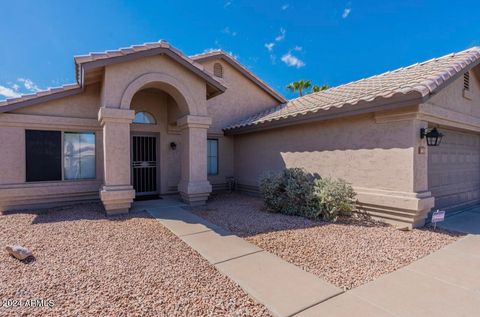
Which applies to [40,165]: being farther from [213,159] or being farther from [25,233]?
[213,159]

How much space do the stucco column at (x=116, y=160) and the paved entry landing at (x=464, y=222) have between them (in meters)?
9.06

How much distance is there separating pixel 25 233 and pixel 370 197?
885 cm

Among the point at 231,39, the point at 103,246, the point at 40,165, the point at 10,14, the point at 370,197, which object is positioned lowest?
the point at 103,246

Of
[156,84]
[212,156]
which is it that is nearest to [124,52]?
[156,84]

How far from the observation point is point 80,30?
13219 mm

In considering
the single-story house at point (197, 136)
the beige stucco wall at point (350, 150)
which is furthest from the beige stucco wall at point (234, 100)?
the beige stucco wall at point (350, 150)

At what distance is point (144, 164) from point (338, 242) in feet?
27.6

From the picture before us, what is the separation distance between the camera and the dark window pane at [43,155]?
827 cm

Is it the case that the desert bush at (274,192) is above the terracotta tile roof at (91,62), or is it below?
below

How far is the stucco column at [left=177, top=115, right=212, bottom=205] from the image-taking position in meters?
8.70

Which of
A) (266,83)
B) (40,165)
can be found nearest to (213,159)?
(266,83)

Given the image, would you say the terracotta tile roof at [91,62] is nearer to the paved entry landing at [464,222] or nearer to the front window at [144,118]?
the front window at [144,118]

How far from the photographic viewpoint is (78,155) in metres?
9.00

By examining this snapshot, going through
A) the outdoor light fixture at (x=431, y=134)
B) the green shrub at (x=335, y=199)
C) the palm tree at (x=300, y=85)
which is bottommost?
the green shrub at (x=335, y=199)
